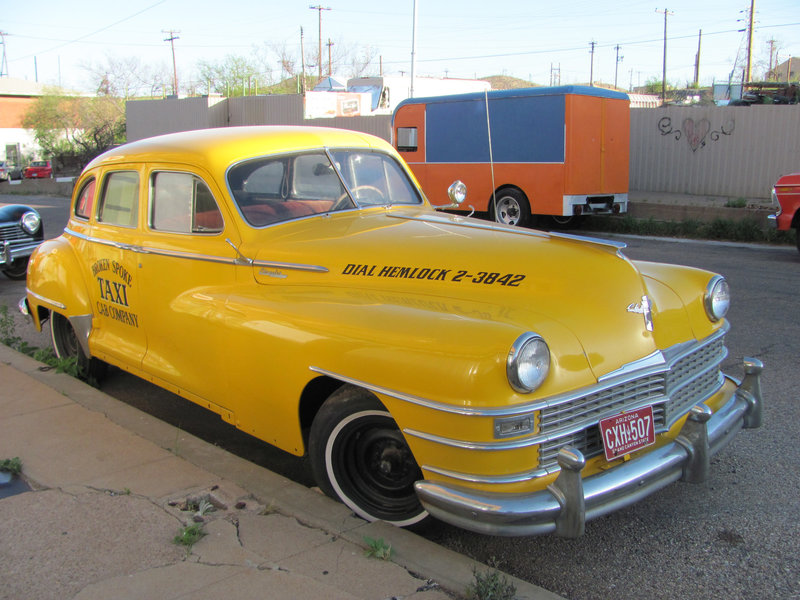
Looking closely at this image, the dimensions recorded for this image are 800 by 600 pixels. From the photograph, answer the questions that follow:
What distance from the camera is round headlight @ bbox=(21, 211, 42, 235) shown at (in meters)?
9.91

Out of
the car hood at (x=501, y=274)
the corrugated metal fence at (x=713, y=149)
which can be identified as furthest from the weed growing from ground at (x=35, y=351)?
the corrugated metal fence at (x=713, y=149)

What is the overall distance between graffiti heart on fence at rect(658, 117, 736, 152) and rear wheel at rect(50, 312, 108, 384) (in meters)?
14.5

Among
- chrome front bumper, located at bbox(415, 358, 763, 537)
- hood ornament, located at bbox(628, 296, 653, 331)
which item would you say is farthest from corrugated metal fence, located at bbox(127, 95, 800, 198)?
chrome front bumper, located at bbox(415, 358, 763, 537)

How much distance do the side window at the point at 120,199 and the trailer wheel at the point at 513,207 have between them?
9534 millimetres

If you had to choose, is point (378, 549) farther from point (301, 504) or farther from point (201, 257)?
point (201, 257)

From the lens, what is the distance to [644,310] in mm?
3199

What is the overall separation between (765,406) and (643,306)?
192cm

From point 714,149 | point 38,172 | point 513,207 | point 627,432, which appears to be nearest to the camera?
point 627,432

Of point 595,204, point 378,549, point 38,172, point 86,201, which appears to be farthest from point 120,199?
point 38,172

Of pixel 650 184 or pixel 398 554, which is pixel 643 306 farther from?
pixel 650 184

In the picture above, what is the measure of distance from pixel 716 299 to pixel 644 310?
0.69m

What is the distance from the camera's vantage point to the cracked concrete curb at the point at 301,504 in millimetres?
2702

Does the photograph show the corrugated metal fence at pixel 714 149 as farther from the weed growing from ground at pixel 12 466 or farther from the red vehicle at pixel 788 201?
the weed growing from ground at pixel 12 466

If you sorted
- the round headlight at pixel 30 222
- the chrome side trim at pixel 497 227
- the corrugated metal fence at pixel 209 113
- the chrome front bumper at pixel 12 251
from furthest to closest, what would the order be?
the corrugated metal fence at pixel 209 113, the round headlight at pixel 30 222, the chrome front bumper at pixel 12 251, the chrome side trim at pixel 497 227
